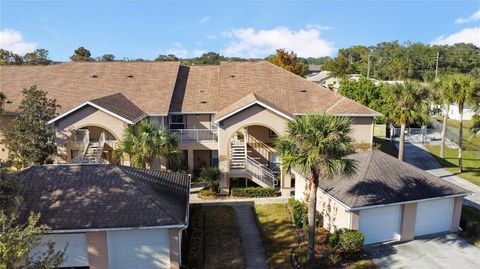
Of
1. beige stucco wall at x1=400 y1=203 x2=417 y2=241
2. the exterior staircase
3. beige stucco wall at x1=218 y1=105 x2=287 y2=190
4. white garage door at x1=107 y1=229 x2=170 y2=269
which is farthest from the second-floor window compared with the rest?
beige stucco wall at x1=400 y1=203 x2=417 y2=241

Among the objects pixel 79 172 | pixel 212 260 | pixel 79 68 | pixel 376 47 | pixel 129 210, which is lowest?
pixel 212 260

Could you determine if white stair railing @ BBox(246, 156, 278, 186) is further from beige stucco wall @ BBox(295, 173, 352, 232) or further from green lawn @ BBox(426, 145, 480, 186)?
green lawn @ BBox(426, 145, 480, 186)

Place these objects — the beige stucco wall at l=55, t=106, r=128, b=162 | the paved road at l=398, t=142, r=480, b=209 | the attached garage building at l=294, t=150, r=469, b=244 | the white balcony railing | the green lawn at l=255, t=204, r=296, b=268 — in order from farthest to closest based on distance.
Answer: the white balcony railing < the paved road at l=398, t=142, r=480, b=209 < the beige stucco wall at l=55, t=106, r=128, b=162 < the attached garage building at l=294, t=150, r=469, b=244 < the green lawn at l=255, t=204, r=296, b=268

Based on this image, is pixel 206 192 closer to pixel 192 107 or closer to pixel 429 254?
pixel 192 107

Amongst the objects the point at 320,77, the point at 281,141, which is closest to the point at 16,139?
the point at 281,141

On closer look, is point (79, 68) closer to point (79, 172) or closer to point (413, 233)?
Answer: point (79, 172)

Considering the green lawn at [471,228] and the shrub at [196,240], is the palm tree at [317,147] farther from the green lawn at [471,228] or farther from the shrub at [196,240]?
the green lawn at [471,228]
